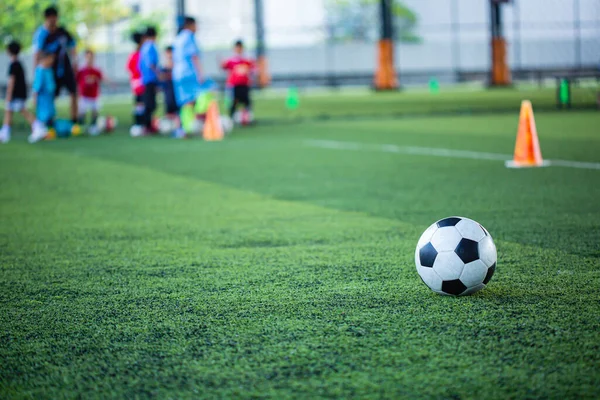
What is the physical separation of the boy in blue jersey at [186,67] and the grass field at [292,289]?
19.6 ft

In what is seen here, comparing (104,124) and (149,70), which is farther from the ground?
(149,70)

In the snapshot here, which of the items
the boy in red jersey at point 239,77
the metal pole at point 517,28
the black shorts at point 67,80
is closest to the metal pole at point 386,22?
the metal pole at point 517,28

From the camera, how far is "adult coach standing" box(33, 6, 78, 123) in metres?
14.7

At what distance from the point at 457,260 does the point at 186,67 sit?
38.7 ft

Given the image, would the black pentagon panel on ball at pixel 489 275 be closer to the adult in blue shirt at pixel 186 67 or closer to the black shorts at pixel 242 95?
the adult in blue shirt at pixel 186 67

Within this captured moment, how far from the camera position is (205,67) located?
51750 mm

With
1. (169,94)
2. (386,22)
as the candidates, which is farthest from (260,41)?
(169,94)

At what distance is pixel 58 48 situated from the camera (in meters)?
15.0

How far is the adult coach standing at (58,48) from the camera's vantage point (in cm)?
1469

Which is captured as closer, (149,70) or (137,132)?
(149,70)

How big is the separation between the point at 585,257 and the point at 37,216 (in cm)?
421

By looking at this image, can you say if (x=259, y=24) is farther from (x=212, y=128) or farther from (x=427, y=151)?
(x=427, y=151)

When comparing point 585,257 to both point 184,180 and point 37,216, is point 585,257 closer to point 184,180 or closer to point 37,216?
point 37,216

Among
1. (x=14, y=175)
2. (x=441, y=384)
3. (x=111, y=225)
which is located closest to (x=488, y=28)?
(x=14, y=175)
